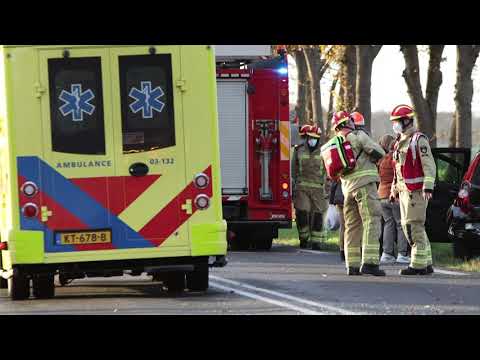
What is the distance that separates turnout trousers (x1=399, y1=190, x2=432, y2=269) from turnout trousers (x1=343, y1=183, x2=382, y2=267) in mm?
442

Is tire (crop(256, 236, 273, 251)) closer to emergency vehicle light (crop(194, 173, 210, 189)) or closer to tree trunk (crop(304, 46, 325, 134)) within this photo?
emergency vehicle light (crop(194, 173, 210, 189))

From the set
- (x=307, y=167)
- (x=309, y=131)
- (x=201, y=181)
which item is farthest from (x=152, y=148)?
(x=307, y=167)

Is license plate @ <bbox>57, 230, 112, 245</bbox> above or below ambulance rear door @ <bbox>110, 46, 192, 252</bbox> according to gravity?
below

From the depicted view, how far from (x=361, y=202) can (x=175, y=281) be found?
2604 millimetres

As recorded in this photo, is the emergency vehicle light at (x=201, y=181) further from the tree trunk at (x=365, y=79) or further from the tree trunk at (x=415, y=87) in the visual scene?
the tree trunk at (x=415, y=87)

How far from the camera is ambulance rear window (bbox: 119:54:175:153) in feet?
43.5

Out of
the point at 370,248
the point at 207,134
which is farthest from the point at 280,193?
the point at 207,134

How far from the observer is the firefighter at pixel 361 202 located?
619 inches

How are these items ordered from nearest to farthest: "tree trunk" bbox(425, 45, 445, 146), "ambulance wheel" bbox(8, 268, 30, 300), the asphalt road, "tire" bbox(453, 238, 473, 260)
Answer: the asphalt road < "ambulance wheel" bbox(8, 268, 30, 300) < "tire" bbox(453, 238, 473, 260) < "tree trunk" bbox(425, 45, 445, 146)

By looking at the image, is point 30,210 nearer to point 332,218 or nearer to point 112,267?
point 112,267

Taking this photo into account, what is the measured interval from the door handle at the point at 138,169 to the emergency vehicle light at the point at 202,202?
1.81 ft

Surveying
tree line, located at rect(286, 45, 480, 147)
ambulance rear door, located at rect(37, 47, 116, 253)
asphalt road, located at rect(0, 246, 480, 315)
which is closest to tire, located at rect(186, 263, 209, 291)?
asphalt road, located at rect(0, 246, 480, 315)

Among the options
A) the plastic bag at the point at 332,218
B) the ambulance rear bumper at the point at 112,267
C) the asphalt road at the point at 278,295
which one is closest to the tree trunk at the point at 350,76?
the plastic bag at the point at 332,218

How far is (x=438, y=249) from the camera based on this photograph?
68.4ft
